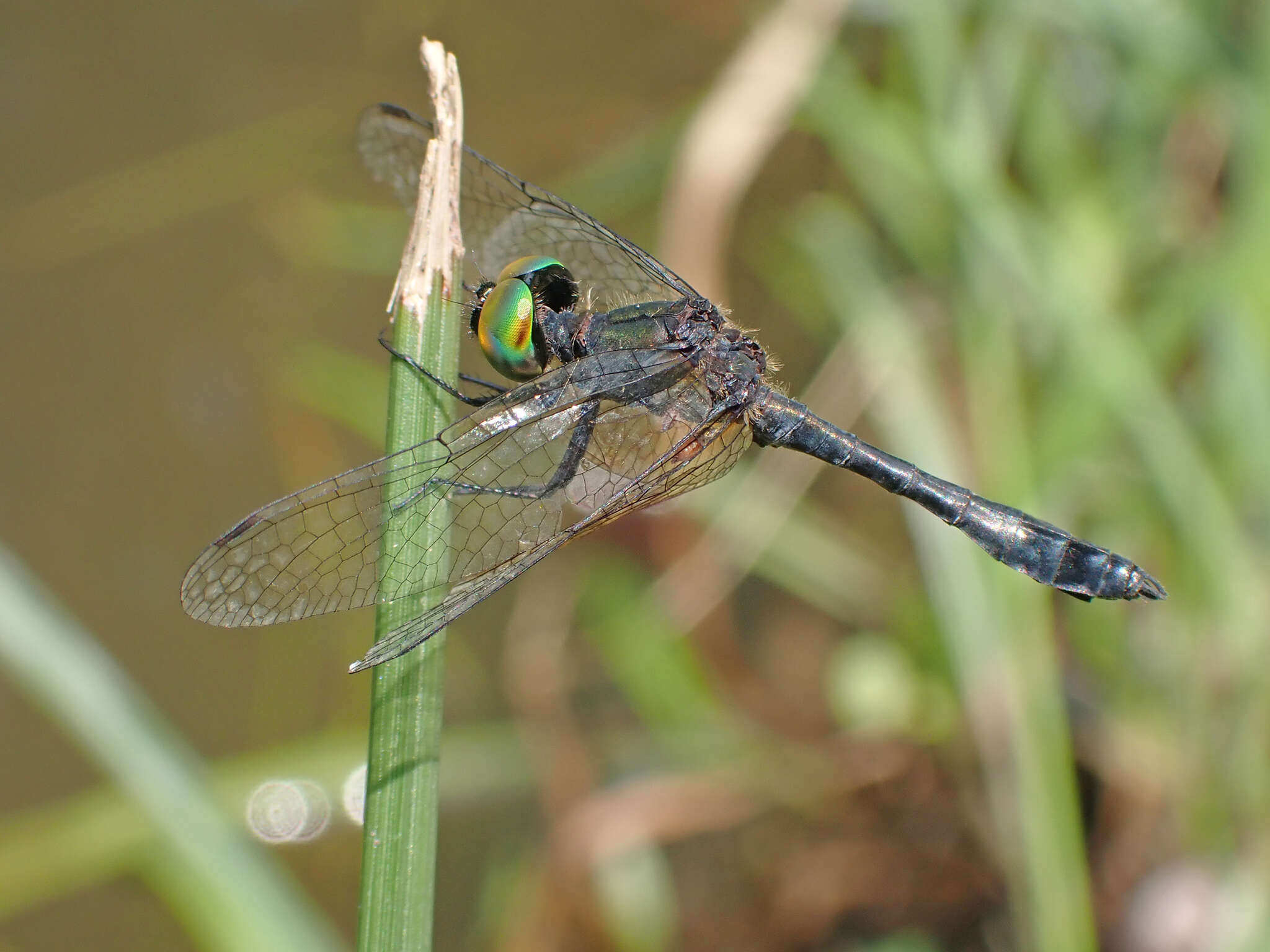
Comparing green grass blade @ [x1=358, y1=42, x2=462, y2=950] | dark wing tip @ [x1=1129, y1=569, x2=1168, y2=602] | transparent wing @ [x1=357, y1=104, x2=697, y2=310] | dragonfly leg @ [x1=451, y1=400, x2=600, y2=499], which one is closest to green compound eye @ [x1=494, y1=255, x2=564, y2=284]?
transparent wing @ [x1=357, y1=104, x2=697, y2=310]

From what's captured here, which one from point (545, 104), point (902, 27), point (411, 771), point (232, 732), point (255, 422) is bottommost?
point (411, 771)

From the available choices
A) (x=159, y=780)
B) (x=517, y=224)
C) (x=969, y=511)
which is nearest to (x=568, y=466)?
(x=517, y=224)

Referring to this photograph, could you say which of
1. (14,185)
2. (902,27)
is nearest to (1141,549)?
(902,27)

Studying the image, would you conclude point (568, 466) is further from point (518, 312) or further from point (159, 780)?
point (159, 780)

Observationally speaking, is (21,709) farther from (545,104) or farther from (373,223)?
(545,104)

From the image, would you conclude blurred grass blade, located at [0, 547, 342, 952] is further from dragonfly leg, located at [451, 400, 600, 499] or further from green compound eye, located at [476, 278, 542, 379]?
green compound eye, located at [476, 278, 542, 379]

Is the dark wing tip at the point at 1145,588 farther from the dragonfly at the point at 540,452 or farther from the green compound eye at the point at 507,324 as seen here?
the green compound eye at the point at 507,324
